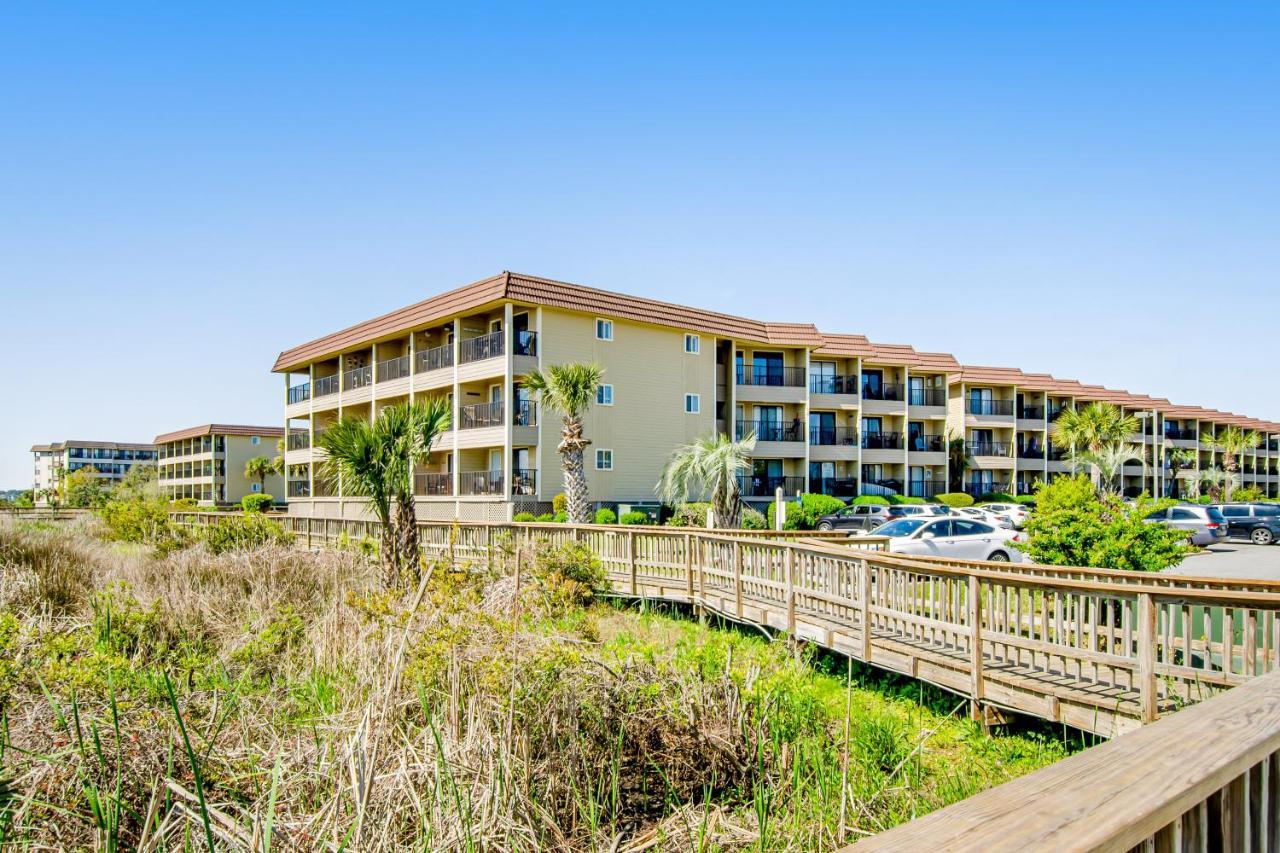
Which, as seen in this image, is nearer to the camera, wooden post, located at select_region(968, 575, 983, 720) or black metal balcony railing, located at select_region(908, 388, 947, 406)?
wooden post, located at select_region(968, 575, 983, 720)

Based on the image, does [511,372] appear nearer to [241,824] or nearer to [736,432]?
[736,432]

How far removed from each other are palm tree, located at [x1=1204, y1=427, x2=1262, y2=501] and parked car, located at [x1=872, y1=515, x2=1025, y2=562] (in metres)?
57.5

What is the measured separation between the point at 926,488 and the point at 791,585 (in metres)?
43.8

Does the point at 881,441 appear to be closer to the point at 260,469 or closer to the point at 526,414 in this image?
the point at 526,414

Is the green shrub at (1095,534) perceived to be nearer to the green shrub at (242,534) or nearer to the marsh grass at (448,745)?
the marsh grass at (448,745)

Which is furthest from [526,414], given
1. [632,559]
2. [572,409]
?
[632,559]

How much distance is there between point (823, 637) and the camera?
10.5 metres

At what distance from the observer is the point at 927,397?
51.7 meters

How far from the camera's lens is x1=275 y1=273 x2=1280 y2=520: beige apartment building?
33.7 metres

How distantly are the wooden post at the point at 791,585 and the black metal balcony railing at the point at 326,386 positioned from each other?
37509mm

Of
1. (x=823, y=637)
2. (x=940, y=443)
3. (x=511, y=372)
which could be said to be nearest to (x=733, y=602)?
(x=823, y=637)

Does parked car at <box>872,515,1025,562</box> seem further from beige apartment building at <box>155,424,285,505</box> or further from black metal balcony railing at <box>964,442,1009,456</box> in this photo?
beige apartment building at <box>155,424,285,505</box>

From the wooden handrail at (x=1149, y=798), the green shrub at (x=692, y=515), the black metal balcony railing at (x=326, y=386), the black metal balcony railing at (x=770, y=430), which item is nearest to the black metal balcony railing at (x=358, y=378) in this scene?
the black metal balcony railing at (x=326, y=386)

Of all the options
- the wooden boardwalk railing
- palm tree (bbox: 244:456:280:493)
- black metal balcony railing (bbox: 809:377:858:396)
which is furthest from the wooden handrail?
palm tree (bbox: 244:456:280:493)
